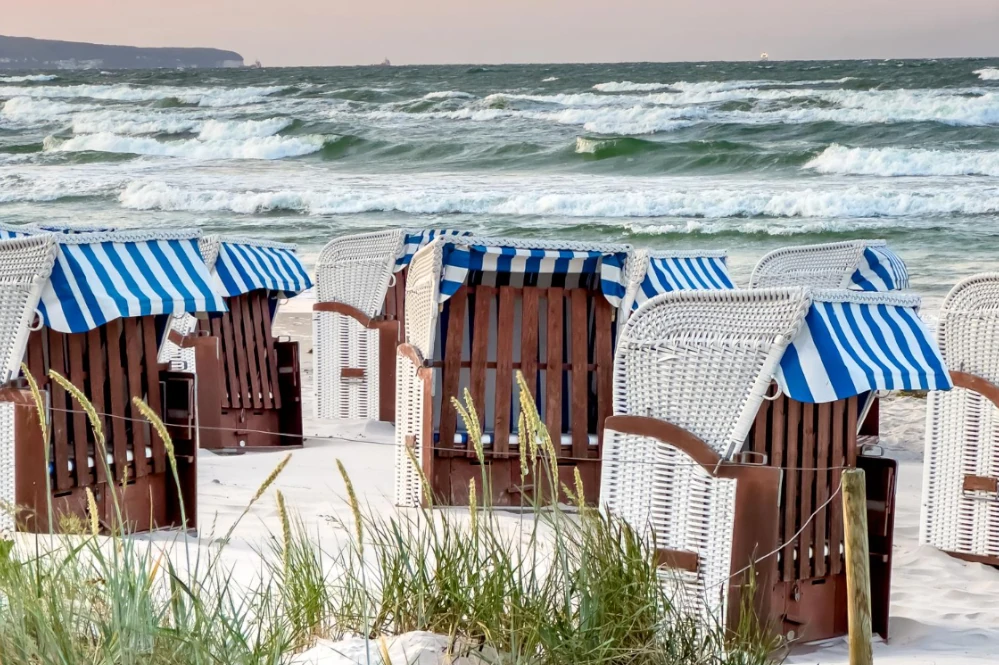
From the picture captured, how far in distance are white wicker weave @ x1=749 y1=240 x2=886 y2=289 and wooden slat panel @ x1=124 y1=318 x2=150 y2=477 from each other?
14.0 feet

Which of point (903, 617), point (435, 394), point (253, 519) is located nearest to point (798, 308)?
point (903, 617)

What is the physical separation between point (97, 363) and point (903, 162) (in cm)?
2356

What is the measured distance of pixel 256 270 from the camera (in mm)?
7602

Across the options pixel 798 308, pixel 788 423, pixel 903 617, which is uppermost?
pixel 798 308

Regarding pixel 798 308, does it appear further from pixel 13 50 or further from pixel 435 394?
pixel 13 50

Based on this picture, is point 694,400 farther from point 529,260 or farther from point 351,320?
point 351,320

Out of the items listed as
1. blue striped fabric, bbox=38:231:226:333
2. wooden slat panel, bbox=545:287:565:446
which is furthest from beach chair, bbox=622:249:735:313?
blue striped fabric, bbox=38:231:226:333

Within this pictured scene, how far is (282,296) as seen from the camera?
802 centimetres

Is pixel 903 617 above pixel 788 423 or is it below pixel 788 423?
below

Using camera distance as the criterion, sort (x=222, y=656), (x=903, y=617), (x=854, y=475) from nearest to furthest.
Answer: (x=222, y=656)
(x=854, y=475)
(x=903, y=617)

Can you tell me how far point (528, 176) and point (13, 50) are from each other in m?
45.8

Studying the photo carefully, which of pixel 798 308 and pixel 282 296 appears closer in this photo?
pixel 798 308

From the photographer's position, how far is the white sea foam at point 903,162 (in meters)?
24.9

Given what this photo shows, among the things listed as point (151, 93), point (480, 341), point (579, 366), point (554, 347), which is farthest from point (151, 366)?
point (151, 93)
